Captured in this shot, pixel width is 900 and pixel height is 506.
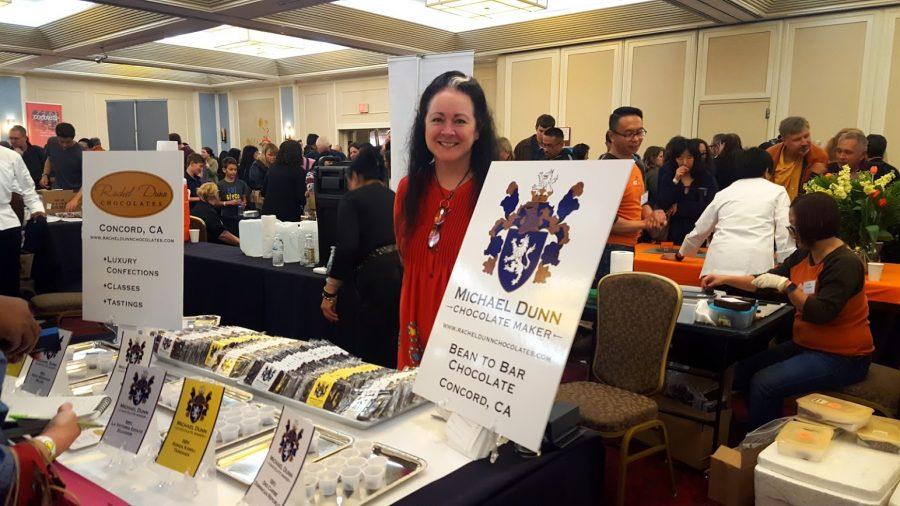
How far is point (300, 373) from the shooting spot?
1.38 meters

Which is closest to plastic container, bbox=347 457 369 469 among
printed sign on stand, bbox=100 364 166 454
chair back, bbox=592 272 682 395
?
printed sign on stand, bbox=100 364 166 454

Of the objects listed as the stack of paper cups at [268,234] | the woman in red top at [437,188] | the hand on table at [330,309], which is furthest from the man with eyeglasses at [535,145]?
the woman in red top at [437,188]

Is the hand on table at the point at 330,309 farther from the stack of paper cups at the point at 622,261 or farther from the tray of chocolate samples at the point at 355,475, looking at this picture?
the tray of chocolate samples at the point at 355,475

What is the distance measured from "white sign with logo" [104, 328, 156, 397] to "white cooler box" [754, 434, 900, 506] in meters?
1.72

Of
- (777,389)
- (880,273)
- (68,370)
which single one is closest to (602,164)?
(68,370)

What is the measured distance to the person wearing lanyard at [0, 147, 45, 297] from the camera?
4.08 m

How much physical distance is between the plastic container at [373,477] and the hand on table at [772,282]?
212cm

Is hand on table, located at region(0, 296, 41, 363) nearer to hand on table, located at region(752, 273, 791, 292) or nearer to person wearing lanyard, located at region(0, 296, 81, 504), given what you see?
person wearing lanyard, located at region(0, 296, 81, 504)

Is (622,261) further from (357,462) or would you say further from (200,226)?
(200,226)

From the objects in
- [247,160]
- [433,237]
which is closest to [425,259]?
[433,237]

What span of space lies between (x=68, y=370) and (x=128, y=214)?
48 cm

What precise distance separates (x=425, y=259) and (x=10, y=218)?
3814 mm

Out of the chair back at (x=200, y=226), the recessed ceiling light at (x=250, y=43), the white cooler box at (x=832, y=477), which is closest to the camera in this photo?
the white cooler box at (x=832, y=477)

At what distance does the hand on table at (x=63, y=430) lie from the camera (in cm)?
89
